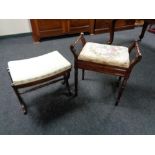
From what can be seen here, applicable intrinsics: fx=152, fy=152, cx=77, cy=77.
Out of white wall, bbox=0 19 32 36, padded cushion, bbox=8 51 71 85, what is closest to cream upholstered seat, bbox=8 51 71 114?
padded cushion, bbox=8 51 71 85

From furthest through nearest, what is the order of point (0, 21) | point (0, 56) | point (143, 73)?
point (0, 21) → point (0, 56) → point (143, 73)

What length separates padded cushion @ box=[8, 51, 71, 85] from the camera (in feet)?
3.99

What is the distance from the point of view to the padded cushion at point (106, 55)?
4.18 feet

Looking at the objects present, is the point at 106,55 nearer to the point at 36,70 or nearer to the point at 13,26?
the point at 36,70

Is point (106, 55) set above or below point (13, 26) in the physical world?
above

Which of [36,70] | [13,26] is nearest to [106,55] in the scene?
[36,70]

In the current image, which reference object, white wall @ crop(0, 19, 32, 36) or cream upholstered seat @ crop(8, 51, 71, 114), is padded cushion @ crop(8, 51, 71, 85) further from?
white wall @ crop(0, 19, 32, 36)

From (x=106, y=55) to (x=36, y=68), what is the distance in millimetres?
616

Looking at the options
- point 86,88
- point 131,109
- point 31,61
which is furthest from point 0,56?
point 131,109

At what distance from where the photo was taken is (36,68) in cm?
130

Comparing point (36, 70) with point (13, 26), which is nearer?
point (36, 70)
